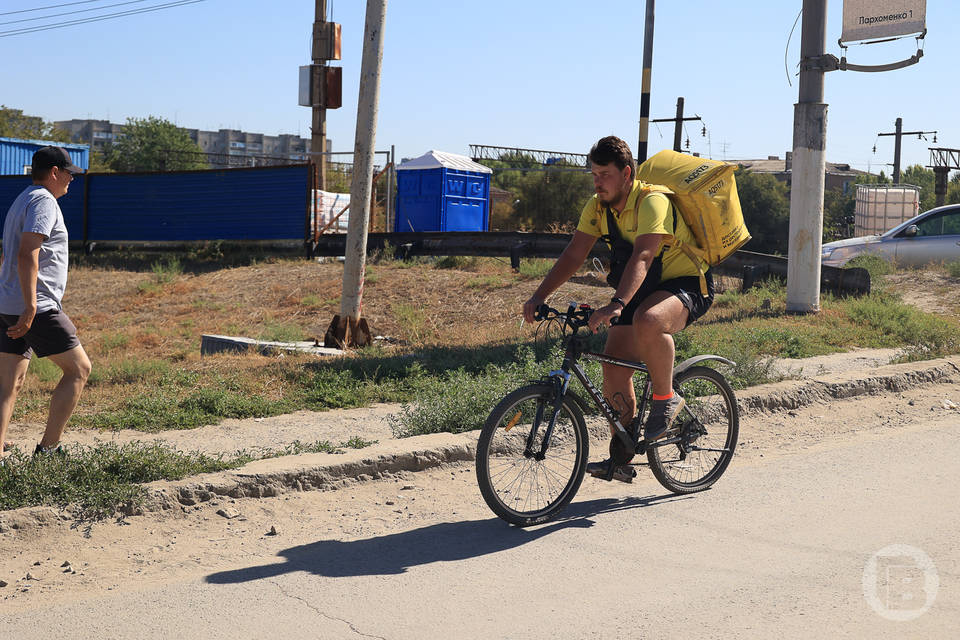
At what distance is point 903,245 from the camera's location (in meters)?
17.9

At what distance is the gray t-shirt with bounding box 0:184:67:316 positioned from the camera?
16.4 feet

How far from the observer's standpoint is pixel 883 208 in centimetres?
3722

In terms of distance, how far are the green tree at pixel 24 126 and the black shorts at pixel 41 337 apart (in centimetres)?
6974

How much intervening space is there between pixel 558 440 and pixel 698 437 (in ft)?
3.40

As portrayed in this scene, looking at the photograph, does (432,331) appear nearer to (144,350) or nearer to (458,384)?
(144,350)

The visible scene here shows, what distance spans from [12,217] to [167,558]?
2079mm

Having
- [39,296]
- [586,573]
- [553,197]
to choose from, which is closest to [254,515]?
[39,296]

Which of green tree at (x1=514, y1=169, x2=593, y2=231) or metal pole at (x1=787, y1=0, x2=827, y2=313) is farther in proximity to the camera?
green tree at (x1=514, y1=169, x2=593, y2=231)

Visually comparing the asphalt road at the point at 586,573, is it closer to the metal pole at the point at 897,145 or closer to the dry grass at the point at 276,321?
the dry grass at the point at 276,321

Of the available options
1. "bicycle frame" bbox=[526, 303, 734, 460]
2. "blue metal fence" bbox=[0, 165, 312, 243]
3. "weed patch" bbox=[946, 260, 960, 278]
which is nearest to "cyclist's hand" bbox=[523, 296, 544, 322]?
"bicycle frame" bbox=[526, 303, 734, 460]

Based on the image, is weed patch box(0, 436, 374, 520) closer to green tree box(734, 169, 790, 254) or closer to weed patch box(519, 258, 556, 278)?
weed patch box(519, 258, 556, 278)

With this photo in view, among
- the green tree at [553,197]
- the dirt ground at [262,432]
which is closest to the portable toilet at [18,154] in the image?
the green tree at [553,197]

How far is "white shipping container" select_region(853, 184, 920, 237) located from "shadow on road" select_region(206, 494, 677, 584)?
116ft

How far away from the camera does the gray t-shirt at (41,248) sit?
4.99 metres
